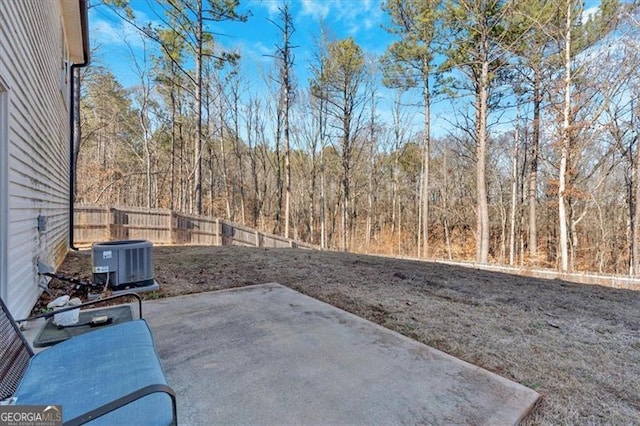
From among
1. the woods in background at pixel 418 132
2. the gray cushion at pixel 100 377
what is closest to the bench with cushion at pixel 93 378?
the gray cushion at pixel 100 377

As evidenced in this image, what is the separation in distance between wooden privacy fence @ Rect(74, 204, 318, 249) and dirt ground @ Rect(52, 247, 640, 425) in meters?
3.23

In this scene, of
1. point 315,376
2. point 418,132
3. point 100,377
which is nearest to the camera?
point 100,377

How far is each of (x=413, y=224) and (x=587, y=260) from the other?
8.73 m

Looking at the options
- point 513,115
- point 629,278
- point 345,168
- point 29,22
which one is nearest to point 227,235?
point 345,168

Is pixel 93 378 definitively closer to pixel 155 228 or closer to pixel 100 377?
pixel 100 377

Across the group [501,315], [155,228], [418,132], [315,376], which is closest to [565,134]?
[418,132]

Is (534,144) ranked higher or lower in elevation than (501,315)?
higher

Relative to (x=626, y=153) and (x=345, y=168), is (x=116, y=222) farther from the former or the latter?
(x=626, y=153)

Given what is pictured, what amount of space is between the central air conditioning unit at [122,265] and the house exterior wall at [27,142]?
0.52 meters

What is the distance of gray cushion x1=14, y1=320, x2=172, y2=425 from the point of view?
1083mm

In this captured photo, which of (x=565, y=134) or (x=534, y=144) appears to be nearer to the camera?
(x=565, y=134)

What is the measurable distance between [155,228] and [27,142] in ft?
24.4

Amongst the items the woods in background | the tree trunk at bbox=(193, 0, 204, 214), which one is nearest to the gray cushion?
the woods in background

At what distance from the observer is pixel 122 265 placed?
142 inches
